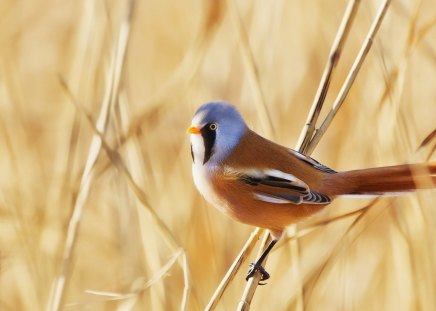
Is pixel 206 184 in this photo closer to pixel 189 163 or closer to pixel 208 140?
pixel 208 140

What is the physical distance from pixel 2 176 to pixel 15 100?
285mm

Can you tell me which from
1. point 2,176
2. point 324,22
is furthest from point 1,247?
point 324,22

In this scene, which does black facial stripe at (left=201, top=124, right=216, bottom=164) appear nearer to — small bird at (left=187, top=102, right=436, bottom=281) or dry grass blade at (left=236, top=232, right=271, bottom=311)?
small bird at (left=187, top=102, right=436, bottom=281)

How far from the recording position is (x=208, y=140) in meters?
1.86

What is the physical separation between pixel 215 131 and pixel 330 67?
0.33 meters

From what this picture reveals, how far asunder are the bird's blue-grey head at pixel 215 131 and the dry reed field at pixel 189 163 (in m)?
0.18

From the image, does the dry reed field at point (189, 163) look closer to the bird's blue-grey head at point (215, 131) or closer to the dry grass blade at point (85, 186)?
the dry grass blade at point (85, 186)

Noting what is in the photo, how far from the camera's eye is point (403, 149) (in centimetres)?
194

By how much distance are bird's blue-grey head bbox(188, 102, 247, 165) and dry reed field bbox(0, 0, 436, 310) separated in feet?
0.59

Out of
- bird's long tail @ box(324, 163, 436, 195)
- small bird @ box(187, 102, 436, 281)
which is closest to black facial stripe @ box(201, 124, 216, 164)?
small bird @ box(187, 102, 436, 281)

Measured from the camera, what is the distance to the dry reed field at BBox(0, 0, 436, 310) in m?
1.97

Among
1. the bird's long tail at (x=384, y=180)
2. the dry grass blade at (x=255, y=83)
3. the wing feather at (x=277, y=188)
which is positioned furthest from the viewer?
the dry grass blade at (x=255, y=83)

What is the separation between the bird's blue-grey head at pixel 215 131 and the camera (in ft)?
5.87

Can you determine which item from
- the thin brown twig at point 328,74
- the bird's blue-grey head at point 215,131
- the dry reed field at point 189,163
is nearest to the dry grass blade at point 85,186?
the dry reed field at point 189,163
